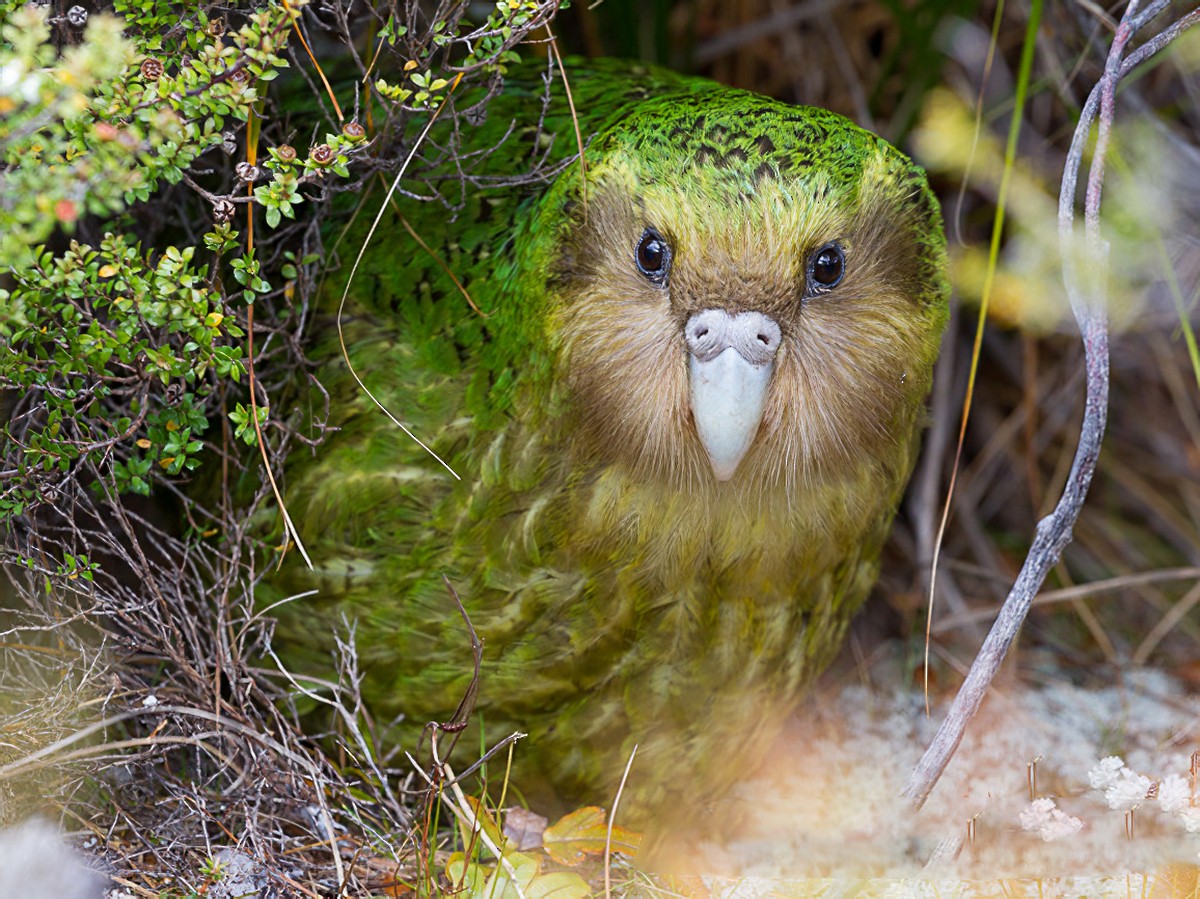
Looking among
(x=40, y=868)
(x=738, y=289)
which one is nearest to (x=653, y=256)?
(x=738, y=289)

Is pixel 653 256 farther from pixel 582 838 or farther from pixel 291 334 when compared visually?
pixel 582 838

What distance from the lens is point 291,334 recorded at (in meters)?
2.10

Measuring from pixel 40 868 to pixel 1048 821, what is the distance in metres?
1.35

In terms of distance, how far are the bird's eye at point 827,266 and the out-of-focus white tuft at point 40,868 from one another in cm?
127

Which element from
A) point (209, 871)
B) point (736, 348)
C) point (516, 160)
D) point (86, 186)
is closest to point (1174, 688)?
point (736, 348)

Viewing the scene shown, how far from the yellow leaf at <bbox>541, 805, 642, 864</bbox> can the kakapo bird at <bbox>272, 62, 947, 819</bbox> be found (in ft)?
0.36

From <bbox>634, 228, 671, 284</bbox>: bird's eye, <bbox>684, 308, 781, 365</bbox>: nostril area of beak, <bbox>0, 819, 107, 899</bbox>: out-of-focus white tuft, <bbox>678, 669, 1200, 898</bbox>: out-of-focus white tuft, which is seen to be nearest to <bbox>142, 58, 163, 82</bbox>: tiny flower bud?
<bbox>634, 228, 671, 284</bbox>: bird's eye

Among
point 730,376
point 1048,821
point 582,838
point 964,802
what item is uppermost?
point 730,376

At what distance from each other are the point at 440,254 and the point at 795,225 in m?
0.66

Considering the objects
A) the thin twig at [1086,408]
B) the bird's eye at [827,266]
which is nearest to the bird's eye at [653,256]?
the bird's eye at [827,266]

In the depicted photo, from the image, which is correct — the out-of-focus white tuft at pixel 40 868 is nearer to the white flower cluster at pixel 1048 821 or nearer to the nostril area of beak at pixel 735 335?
the nostril area of beak at pixel 735 335

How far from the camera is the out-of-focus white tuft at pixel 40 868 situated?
1.58 metres

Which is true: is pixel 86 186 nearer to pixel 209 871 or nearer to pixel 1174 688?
pixel 209 871

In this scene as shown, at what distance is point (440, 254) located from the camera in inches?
81.2
